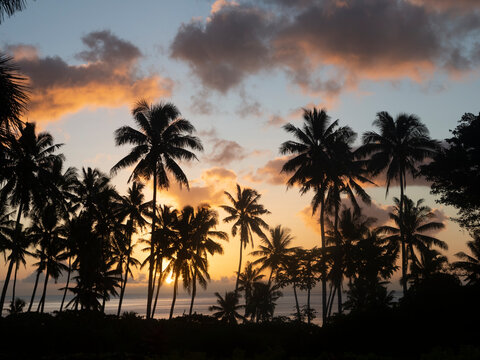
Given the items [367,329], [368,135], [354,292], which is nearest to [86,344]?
[367,329]

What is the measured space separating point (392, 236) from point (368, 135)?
1105 centimetres

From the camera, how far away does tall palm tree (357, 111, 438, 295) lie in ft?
122

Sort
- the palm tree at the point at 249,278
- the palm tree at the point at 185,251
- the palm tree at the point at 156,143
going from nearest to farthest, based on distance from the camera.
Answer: the palm tree at the point at 156,143 → the palm tree at the point at 185,251 → the palm tree at the point at 249,278

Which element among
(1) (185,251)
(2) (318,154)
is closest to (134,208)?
(1) (185,251)

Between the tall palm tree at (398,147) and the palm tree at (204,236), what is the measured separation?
1725cm

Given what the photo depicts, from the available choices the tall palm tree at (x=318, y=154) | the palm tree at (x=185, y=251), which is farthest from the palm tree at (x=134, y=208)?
the tall palm tree at (x=318, y=154)

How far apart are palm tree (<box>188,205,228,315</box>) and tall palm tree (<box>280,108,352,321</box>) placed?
11.7 meters

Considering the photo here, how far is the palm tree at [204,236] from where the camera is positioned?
44.0 meters

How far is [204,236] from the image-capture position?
47406 mm

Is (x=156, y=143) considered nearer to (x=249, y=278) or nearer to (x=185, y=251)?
(x=185, y=251)

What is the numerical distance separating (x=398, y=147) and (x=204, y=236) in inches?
907

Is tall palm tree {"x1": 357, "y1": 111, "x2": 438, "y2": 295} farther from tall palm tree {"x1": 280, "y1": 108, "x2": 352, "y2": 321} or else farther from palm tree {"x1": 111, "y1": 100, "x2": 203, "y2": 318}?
palm tree {"x1": 111, "y1": 100, "x2": 203, "y2": 318}

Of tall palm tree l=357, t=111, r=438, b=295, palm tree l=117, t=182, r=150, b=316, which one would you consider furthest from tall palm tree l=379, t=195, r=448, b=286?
palm tree l=117, t=182, r=150, b=316

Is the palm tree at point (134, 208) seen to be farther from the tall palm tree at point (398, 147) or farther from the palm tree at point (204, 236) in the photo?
the tall palm tree at point (398, 147)
